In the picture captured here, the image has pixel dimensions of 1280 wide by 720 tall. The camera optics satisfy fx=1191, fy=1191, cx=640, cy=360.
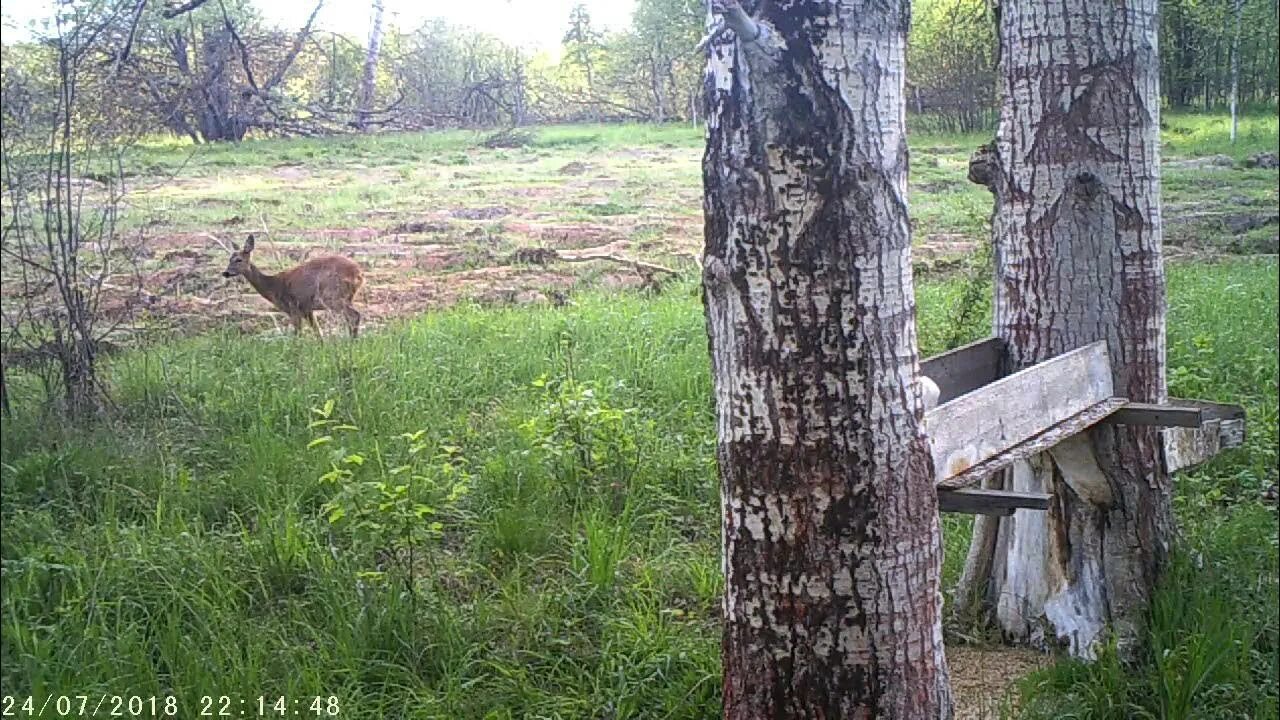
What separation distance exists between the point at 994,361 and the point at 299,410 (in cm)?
297

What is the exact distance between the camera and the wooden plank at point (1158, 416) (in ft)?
10.4

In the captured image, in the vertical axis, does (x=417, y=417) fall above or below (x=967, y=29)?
below

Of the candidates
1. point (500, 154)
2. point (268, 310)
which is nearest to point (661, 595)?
point (268, 310)

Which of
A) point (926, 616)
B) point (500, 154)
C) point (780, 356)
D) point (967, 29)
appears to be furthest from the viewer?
point (967, 29)

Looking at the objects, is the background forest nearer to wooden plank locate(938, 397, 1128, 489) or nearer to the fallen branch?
the fallen branch

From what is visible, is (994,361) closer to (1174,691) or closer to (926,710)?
(1174,691)

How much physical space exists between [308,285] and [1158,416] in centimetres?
455

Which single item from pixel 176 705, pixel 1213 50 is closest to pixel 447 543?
pixel 176 705

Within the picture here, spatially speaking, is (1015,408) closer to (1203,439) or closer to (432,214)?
(1203,439)

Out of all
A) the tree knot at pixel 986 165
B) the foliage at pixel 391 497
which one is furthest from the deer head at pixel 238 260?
the tree knot at pixel 986 165

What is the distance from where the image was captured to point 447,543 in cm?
414

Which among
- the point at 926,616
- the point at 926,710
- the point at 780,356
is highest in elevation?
the point at 780,356

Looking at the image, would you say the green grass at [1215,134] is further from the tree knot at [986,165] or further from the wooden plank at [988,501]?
the wooden plank at [988,501]

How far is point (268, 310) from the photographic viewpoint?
6.57 meters
